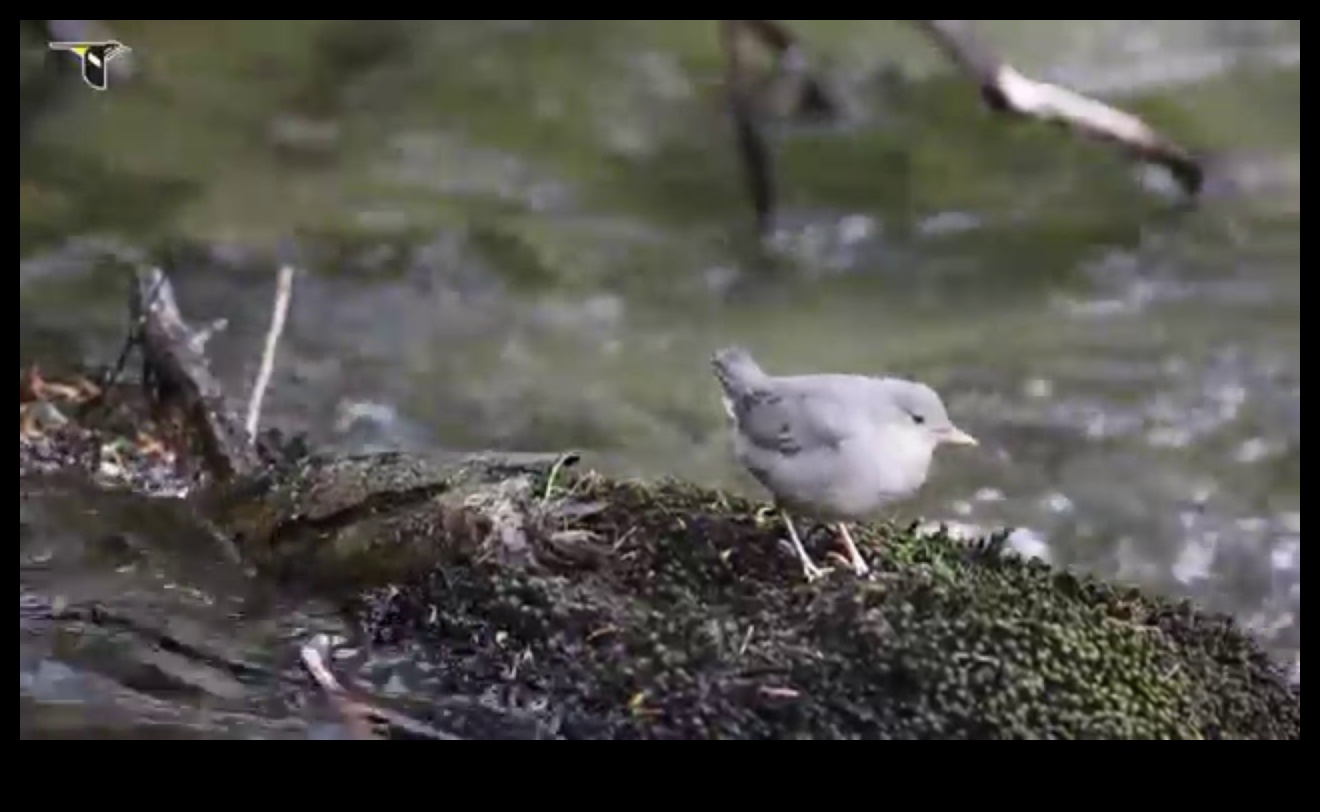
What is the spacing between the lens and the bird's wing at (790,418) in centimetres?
136

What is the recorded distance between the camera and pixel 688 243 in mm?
2258

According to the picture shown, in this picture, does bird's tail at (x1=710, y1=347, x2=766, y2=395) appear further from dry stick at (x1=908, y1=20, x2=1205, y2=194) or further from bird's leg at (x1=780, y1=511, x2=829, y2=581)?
dry stick at (x1=908, y1=20, x2=1205, y2=194)

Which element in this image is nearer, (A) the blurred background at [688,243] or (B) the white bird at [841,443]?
(B) the white bird at [841,443]

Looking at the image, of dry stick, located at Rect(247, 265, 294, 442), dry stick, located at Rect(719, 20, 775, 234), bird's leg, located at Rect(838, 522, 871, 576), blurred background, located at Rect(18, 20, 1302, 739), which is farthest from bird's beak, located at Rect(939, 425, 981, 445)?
dry stick, located at Rect(719, 20, 775, 234)

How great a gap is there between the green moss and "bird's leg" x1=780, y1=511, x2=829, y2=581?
0.04 feet

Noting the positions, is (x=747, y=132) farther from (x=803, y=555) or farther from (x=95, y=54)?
(x=803, y=555)

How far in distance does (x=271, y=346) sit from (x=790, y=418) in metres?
0.81

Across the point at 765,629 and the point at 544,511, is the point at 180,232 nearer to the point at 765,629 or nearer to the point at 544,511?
the point at 544,511

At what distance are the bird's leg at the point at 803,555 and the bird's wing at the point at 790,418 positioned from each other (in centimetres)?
7

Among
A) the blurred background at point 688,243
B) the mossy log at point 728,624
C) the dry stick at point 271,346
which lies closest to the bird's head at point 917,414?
the mossy log at point 728,624

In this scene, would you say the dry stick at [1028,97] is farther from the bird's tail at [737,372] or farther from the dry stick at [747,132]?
the bird's tail at [737,372]
